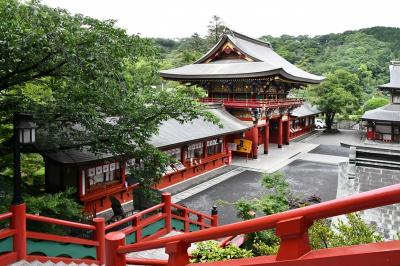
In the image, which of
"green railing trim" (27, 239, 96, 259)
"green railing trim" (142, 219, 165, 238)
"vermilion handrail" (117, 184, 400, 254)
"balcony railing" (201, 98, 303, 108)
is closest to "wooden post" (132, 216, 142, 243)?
"green railing trim" (142, 219, 165, 238)

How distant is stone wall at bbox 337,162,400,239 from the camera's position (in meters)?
9.95

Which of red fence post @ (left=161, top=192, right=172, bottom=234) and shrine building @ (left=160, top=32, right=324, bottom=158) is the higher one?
shrine building @ (left=160, top=32, right=324, bottom=158)

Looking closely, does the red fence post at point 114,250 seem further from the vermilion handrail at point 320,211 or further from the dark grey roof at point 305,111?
the dark grey roof at point 305,111

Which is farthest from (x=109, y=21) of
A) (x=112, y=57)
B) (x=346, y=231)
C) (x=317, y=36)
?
(x=317, y=36)

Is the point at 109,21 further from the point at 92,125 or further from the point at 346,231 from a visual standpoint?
the point at 346,231

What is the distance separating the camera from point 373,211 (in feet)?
33.3

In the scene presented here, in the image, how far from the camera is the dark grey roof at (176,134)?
36.5 ft

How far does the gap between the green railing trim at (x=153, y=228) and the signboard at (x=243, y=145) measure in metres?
16.3

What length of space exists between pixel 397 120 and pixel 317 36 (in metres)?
113

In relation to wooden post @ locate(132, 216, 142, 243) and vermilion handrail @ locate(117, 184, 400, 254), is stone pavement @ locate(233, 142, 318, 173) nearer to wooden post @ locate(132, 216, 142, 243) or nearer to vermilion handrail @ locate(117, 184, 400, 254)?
wooden post @ locate(132, 216, 142, 243)

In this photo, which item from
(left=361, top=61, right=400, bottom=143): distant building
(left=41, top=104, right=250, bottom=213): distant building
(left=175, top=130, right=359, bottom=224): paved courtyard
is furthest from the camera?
(left=361, top=61, right=400, bottom=143): distant building

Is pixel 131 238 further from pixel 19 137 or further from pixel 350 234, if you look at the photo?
pixel 350 234

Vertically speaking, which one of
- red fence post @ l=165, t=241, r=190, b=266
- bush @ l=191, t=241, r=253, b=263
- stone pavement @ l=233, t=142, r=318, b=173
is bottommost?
stone pavement @ l=233, t=142, r=318, b=173

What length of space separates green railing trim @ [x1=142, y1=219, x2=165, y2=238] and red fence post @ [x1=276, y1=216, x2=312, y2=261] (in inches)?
264
